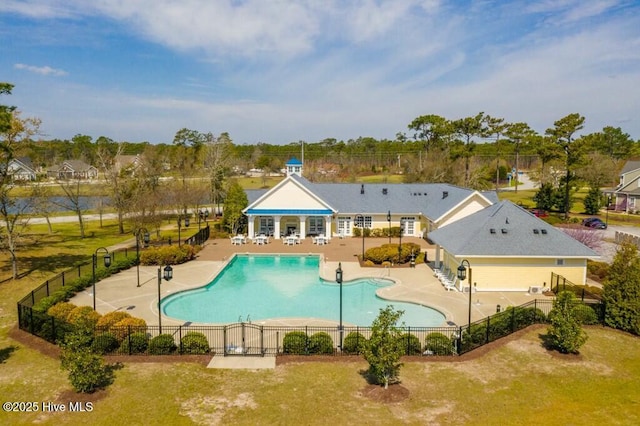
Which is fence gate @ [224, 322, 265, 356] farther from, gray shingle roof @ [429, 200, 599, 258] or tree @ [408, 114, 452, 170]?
tree @ [408, 114, 452, 170]

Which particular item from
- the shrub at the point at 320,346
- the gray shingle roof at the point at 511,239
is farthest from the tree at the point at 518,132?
the shrub at the point at 320,346

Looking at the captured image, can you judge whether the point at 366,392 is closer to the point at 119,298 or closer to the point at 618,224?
the point at 119,298

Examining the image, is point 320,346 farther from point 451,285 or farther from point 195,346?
point 451,285

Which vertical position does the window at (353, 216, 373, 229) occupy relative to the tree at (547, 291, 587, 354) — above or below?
above

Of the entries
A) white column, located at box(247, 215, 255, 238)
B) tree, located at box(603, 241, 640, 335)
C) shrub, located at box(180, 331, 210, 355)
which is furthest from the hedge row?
white column, located at box(247, 215, 255, 238)

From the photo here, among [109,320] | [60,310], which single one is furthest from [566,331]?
[60,310]

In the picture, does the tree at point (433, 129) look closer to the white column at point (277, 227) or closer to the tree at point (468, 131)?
the tree at point (468, 131)

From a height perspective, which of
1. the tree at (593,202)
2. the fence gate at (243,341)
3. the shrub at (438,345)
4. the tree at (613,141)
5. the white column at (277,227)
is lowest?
the fence gate at (243,341)
